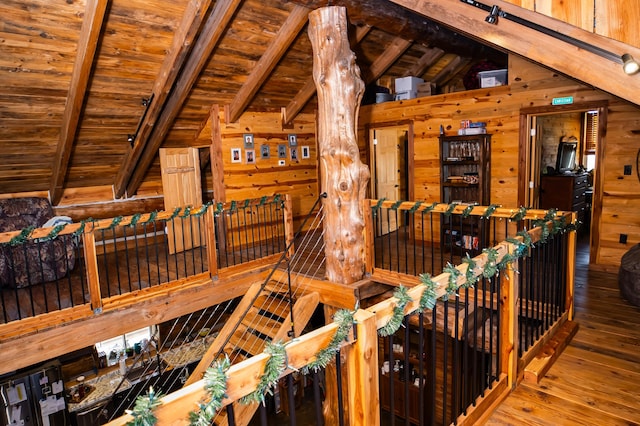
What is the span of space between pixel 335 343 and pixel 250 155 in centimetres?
556

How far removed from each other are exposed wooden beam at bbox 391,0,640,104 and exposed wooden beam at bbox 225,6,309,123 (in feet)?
6.52

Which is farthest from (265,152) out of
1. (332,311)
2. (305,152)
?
(332,311)

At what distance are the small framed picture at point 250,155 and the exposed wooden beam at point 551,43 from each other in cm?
385

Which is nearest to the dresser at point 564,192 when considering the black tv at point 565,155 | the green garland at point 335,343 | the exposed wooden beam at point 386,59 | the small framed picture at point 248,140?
the black tv at point 565,155

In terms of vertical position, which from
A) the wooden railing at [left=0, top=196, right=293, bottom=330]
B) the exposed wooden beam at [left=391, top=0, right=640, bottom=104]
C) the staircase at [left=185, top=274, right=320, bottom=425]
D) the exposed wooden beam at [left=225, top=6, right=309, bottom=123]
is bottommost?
the staircase at [left=185, top=274, right=320, bottom=425]

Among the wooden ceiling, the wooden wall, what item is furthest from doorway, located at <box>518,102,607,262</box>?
the wooden wall

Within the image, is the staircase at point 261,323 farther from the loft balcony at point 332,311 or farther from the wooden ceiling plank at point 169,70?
the wooden ceiling plank at point 169,70

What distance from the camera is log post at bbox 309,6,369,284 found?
4609 mm

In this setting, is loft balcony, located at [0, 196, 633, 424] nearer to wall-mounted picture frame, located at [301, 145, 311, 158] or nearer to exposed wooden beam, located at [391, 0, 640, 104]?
exposed wooden beam, located at [391, 0, 640, 104]

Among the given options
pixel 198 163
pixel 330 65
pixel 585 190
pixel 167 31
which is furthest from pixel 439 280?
pixel 585 190

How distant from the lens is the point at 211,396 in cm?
129

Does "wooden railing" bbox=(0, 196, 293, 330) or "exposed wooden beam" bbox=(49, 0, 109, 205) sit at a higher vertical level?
"exposed wooden beam" bbox=(49, 0, 109, 205)

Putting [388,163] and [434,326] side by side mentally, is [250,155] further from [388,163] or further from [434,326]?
[434,326]

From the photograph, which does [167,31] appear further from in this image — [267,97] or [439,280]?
[439,280]
